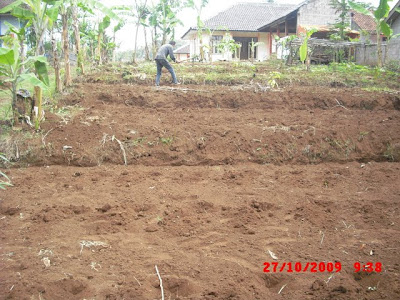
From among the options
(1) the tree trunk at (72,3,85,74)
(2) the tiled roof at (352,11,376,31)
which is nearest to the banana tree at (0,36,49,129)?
(1) the tree trunk at (72,3,85,74)

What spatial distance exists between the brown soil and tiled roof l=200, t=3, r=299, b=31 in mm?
18182

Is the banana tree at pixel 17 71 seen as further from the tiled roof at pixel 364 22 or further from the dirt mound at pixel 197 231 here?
the tiled roof at pixel 364 22

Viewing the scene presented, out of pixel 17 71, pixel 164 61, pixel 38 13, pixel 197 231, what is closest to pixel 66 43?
pixel 38 13

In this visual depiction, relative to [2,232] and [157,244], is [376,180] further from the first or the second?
[2,232]

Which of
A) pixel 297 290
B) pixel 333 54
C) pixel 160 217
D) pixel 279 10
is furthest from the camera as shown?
pixel 279 10

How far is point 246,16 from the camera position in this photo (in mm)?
26812

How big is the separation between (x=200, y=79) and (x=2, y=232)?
8.09 metres

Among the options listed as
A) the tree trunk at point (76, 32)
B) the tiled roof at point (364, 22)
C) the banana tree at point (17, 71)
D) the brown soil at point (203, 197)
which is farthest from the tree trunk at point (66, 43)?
the tiled roof at point (364, 22)

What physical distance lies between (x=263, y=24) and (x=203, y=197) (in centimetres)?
2297

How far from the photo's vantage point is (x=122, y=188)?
15.1 feet

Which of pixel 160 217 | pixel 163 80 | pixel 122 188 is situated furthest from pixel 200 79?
pixel 160 217
